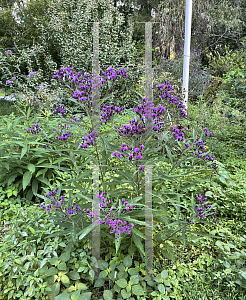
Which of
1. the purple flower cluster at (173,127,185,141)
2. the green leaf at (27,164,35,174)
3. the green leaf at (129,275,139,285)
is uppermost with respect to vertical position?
the purple flower cluster at (173,127,185,141)

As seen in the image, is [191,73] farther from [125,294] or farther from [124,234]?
[125,294]

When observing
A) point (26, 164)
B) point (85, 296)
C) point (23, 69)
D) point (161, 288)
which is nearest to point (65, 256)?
point (85, 296)

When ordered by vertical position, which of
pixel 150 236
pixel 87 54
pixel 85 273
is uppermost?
pixel 87 54

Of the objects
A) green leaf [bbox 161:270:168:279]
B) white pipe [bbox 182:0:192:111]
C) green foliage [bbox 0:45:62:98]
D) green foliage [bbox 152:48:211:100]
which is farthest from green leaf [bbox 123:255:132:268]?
green foliage [bbox 152:48:211:100]

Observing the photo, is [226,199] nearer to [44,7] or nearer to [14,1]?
[44,7]

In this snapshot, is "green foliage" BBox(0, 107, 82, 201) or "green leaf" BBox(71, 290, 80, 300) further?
"green foliage" BBox(0, 107, 82, 201)

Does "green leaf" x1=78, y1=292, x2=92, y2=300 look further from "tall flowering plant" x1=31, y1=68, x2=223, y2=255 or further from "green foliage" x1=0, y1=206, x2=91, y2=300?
"tall flowering plant" x1=31, y1=68, x2=223, y2=255

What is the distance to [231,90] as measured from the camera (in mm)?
4020

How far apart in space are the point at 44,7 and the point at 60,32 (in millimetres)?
2958

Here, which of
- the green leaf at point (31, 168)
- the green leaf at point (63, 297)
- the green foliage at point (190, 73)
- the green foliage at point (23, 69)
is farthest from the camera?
the green foliage at point (190, 73)

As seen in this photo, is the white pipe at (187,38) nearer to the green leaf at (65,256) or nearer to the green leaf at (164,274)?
the green leaf at (164,274)

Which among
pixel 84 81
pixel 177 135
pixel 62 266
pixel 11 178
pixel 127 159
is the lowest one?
pixel 62 266

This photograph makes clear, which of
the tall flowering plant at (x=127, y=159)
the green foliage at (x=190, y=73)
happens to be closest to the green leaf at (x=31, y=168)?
the tall flowering plant at (x=127, y=159)

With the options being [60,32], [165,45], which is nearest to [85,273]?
[60,32]
